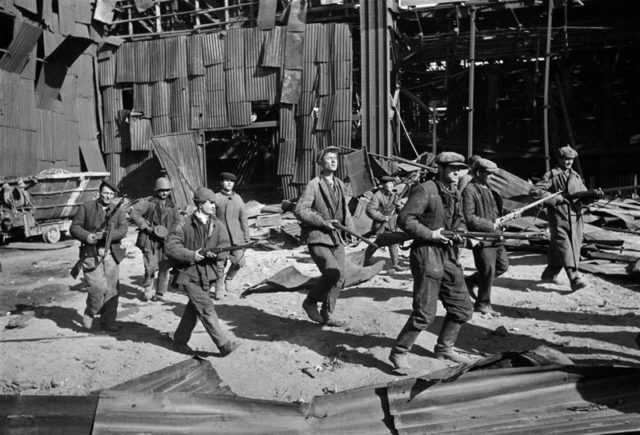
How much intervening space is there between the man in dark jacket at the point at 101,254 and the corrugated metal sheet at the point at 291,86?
11.0 m

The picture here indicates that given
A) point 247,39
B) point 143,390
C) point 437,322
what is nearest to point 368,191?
point 247,39

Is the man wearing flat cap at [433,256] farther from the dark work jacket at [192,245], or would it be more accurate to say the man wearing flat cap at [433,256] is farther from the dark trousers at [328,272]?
the dark work jacket at [192,245]

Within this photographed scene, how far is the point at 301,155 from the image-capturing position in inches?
693

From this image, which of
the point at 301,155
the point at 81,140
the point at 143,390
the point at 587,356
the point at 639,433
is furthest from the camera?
the point at 81,140

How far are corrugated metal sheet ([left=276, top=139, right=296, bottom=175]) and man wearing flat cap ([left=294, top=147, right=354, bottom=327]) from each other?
11.1 metres

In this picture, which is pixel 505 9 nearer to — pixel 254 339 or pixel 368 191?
pixel 368 191

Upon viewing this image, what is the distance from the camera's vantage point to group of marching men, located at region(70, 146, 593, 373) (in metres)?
5.38

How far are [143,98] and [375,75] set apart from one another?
25.1 ft

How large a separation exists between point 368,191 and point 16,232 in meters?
8.57

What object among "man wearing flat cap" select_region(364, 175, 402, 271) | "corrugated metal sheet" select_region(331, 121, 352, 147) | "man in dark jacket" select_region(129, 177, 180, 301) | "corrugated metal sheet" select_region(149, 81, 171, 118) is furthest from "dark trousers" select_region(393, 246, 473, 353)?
"corrugated metal sheet" select_region(149, 81, 171, 118)

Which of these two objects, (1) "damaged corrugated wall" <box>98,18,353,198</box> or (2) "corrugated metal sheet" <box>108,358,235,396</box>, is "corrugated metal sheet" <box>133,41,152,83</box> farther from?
(2) "corrugated metal sheet" <box>108,358,235,396</box>

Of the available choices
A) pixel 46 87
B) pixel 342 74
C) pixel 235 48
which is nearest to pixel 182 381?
pixel 342 74

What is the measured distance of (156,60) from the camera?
18.8 meters

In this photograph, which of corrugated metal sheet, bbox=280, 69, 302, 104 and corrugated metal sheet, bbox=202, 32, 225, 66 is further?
→ corrugated metal sheet, bbox=202, 32, 225, 66
